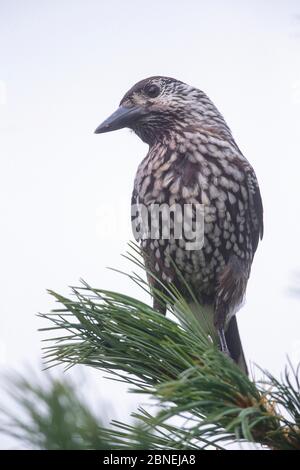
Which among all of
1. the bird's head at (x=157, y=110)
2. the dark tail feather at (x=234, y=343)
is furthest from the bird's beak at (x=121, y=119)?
the dark tail feather at (x=234, y=343)

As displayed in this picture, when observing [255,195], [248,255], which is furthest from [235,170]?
[248,255]

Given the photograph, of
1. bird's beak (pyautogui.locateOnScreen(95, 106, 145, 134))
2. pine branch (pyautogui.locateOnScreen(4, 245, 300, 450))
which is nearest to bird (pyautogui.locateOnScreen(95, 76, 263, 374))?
bird's beak (pyautogui.locateOnScreen(95, 106, 145, 134))

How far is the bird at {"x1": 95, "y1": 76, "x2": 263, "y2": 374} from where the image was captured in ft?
8.96

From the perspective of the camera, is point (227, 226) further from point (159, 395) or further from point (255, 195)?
point (159, 395)

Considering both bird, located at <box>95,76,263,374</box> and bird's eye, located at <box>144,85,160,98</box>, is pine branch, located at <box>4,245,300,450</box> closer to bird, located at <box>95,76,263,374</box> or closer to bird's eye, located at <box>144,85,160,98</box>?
bird, located at <box>95,76,263,374</box>

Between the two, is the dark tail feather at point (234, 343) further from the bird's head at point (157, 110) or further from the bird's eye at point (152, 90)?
the bird's eye at point (152, 90)

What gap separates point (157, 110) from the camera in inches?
120

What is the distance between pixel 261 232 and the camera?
3.07 m

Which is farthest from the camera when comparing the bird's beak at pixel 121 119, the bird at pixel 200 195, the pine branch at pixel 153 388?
the bird's beak at pixel 121 119

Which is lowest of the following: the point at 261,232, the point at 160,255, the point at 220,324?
the point at 220,324

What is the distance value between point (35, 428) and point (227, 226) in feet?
6.03

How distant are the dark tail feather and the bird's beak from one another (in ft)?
3.04

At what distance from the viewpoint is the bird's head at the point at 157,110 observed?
118 inches
